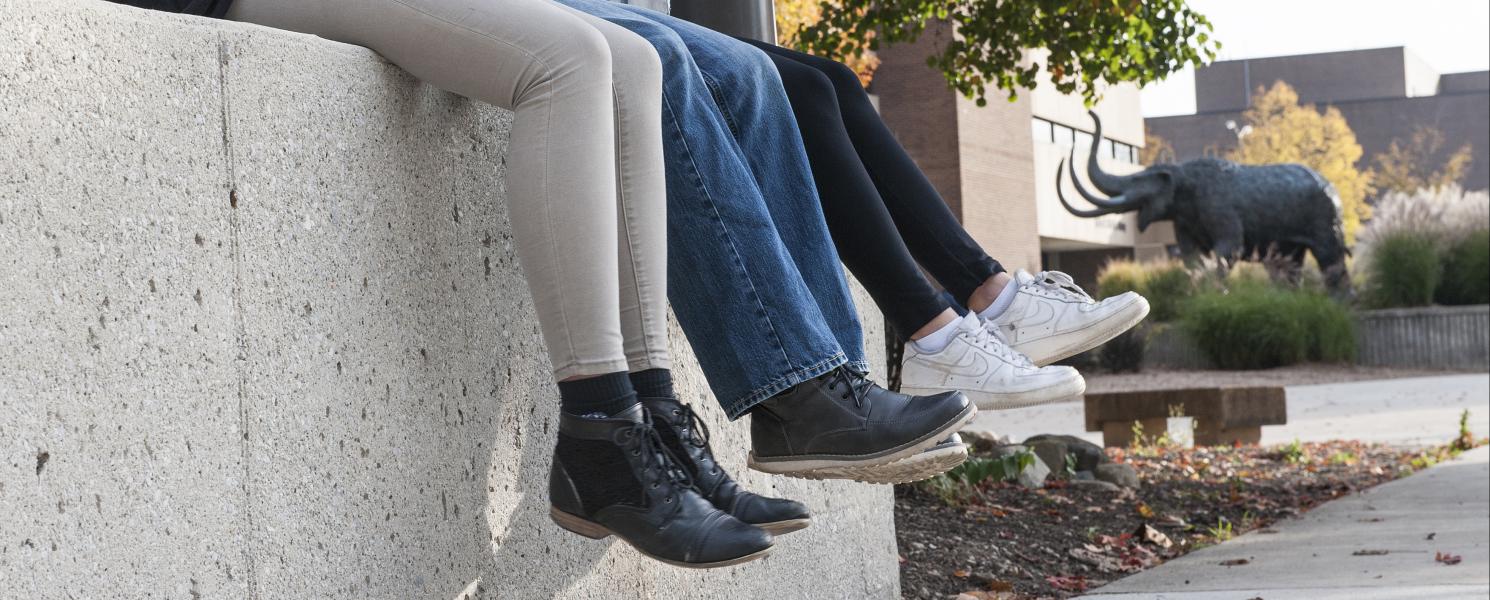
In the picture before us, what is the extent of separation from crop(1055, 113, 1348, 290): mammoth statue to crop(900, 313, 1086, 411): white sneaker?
59.8 ft

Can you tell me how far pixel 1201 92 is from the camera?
195 feet

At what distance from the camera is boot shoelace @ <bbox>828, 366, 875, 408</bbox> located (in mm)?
1969

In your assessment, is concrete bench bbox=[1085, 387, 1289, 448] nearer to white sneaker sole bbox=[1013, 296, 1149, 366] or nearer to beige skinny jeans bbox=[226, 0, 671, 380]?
white sneaker sole bbox=[1013, 296, 1149, 366]

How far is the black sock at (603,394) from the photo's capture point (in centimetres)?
181

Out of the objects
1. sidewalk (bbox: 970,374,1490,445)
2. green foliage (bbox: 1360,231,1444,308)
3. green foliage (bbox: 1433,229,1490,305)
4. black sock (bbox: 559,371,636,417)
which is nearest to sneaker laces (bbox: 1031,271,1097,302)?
black sock (bbox: 559,371,636,417)

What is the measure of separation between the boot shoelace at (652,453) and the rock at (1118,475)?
4.20 meters

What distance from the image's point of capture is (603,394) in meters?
1.81

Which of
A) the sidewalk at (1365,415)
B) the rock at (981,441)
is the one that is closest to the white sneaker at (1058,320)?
the rock at (981,441)

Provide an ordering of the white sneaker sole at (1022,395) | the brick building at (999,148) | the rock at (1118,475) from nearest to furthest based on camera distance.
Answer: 1. the white sneaker sole at (1022,395)
2. the rock at (1118,475)
3. the brick building at (999,148)

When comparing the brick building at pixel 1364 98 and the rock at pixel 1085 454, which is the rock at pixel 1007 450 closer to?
the rock at pixel 1085 454

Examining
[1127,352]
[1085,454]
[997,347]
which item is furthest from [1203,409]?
[1127,352]

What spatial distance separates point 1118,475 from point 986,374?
12.5ft

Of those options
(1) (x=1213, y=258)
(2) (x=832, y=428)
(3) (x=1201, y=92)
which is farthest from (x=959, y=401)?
(3) (x=1201, y=92)

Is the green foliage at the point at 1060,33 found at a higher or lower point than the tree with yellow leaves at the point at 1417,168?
higher
